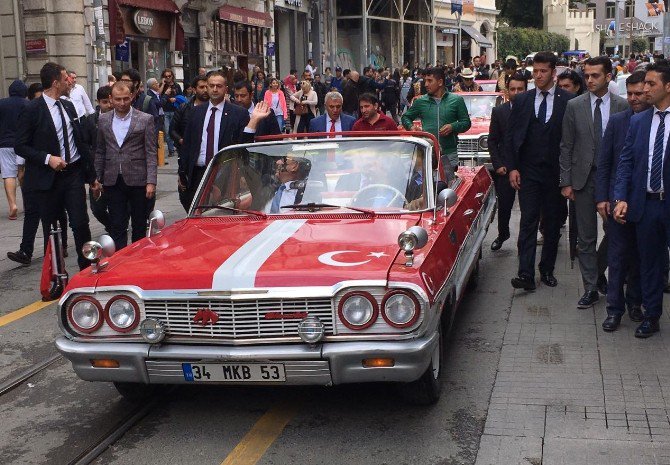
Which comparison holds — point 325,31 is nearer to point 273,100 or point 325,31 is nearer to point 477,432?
point 273,100

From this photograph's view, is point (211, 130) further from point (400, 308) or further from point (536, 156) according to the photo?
point (400, 308)

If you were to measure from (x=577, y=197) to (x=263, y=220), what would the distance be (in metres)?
3.03

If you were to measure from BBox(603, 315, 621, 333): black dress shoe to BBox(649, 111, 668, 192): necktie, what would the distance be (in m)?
1.03

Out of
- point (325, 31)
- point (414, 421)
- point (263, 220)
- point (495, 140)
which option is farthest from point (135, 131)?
point (325, 31)

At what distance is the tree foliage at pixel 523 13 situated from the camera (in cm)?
9588

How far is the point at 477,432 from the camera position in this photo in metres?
5.32

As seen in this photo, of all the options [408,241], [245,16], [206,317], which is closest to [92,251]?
[206,317]

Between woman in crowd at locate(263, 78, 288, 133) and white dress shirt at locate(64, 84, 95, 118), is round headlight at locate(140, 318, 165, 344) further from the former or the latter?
woman in crowd at locate(263, 78, 288, 133)

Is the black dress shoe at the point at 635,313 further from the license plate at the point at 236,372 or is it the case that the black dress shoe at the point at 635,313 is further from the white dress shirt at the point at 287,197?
the license plate at the point at 236,372

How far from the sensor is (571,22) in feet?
346

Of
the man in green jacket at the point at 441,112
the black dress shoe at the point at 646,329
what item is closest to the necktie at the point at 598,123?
the black dress shoe at the point at 646,329

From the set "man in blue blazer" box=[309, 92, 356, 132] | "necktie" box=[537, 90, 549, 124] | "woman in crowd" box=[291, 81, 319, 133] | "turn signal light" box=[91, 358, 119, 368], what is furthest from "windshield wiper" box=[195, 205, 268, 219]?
"woman in crowd" box=[291, 81, 319, 133]

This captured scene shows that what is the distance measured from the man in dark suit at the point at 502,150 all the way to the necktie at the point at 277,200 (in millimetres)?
2794

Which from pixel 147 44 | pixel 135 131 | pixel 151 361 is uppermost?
pixel 147 44
